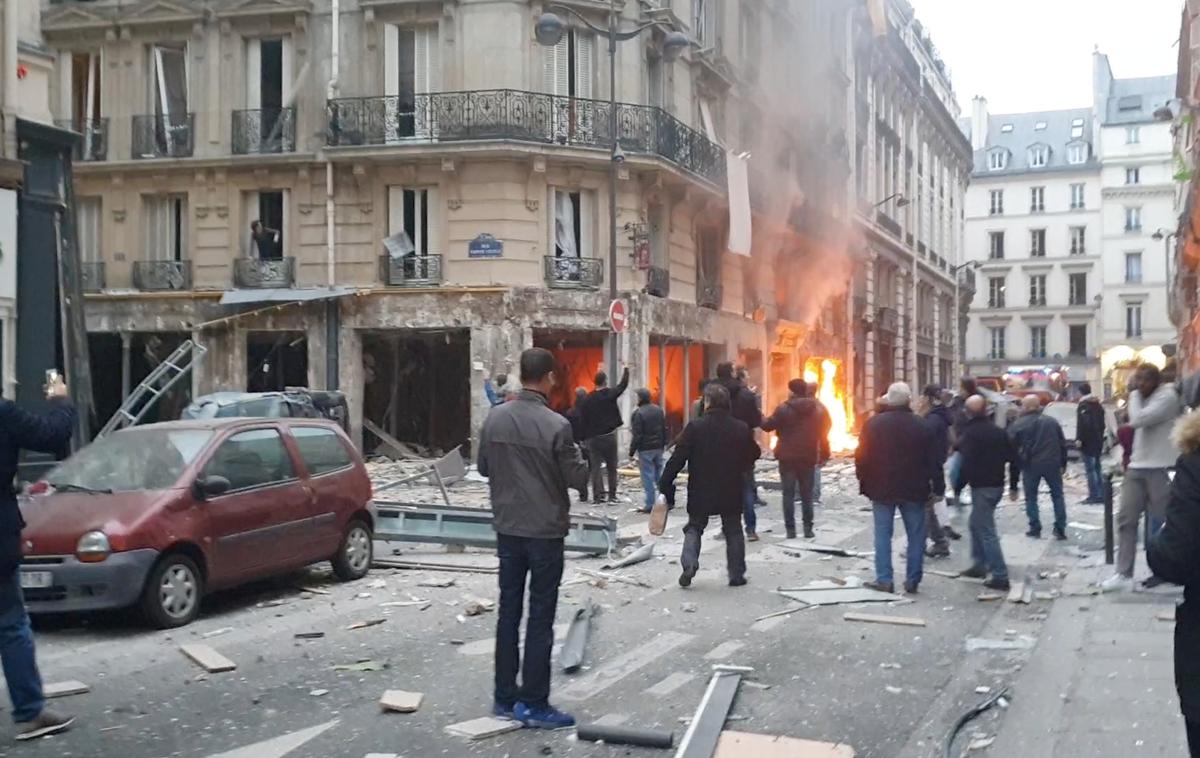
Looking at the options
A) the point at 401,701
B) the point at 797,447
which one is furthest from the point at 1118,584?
the point at 401,701

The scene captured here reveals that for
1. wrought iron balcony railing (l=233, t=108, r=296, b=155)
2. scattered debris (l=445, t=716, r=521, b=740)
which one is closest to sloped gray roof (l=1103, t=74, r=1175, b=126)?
wrought iron balcony railing (l=233, t=108, r=296, b=155)

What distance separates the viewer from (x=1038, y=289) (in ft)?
253

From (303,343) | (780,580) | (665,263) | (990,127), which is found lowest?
(780,580)

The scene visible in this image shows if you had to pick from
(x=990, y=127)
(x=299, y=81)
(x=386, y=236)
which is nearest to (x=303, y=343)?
(x=386, y=236)

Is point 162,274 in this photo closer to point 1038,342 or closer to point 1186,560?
point 1186,560

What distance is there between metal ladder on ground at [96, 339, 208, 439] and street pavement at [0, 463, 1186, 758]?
38.5 ft

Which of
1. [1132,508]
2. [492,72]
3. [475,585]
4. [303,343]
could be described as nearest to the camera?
[1132,508]

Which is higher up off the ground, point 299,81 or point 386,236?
point 299,81

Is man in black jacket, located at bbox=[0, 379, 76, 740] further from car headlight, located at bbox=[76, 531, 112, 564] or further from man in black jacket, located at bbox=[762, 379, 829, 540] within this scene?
man in black jacket, located at bbox=[762, 379, 829, 540]

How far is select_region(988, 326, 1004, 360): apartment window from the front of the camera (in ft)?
254

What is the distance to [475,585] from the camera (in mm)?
10156

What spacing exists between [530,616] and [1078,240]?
78.6 meters

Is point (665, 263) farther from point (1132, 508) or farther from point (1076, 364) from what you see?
point (1076, 364)

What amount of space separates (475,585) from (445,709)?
13.0 ft
